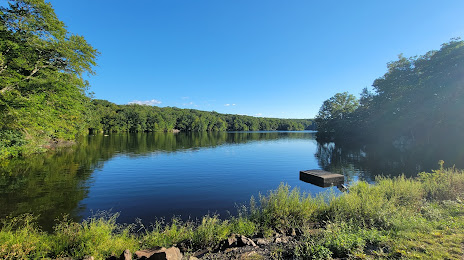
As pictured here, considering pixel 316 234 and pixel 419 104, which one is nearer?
pixel 316 234

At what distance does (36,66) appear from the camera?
1341cm

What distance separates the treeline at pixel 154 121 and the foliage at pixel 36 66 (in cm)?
6155

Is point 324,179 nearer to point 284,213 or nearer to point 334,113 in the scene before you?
point 284,213

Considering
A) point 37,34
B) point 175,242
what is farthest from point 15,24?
point 175,242

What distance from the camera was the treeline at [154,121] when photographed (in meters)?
99.4

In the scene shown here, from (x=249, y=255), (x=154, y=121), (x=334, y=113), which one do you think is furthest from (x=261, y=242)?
(x=154, y=121)

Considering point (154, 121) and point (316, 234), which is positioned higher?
point (154, 121)

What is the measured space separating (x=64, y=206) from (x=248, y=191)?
9.68 m

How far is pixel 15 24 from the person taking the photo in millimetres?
12586

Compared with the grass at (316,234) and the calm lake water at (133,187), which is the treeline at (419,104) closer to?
the calm lake water at (133,187)

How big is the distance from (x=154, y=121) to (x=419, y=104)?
389 ft

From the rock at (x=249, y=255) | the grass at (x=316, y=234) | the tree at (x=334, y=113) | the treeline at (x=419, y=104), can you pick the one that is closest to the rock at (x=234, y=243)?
the grass at (x=316, y=234)

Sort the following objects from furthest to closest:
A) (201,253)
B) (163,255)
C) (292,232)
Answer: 1. (292,232)
2. (201,253)
3. (163,255)

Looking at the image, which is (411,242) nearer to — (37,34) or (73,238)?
(73,238)
